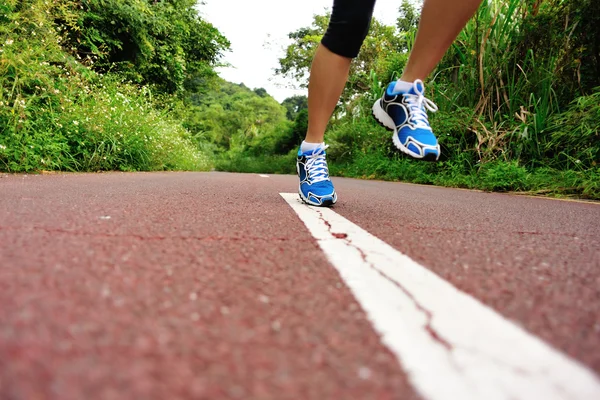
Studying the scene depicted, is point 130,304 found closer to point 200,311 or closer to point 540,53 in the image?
point 200,311

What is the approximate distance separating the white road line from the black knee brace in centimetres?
157

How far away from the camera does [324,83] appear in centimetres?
247

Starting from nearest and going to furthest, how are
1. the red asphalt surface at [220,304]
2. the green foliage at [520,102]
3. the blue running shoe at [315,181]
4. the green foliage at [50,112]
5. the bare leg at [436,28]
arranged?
the red asphalt surface at [220,304] < the bare leg at [436,28] < the blue running shoe at [315,181] < the green foliage at [50,112] < the green foliage at [520,102]

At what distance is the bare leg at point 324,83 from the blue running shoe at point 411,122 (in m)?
0.28

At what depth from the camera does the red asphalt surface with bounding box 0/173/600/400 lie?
23.3 inches

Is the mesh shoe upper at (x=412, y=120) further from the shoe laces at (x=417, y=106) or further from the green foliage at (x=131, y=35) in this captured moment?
the green foliage at (x=131, y=35)

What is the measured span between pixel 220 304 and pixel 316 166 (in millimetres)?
1834

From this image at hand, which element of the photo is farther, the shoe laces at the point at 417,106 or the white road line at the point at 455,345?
the shoe laces at the point at 417,106

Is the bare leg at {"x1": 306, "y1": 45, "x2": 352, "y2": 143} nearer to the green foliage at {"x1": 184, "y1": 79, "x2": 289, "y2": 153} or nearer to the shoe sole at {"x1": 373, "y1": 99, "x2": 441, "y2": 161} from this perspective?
the shoe sole at {"x1": 373, "y1": 99, "x2": 441, "y2": 161}

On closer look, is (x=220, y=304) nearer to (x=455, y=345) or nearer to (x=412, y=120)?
(x=455, y=345)

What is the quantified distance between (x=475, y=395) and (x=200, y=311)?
490 millimetres

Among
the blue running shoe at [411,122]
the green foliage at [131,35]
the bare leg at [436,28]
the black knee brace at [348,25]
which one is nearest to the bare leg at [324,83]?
the black knee brace at [348,25]

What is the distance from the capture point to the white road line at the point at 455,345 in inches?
23.5

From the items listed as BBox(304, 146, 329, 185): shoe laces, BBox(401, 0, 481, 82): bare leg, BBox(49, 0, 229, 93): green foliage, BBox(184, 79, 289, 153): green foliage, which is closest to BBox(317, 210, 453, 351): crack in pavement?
BBox(304, 146, 329, 185): shoe laces
